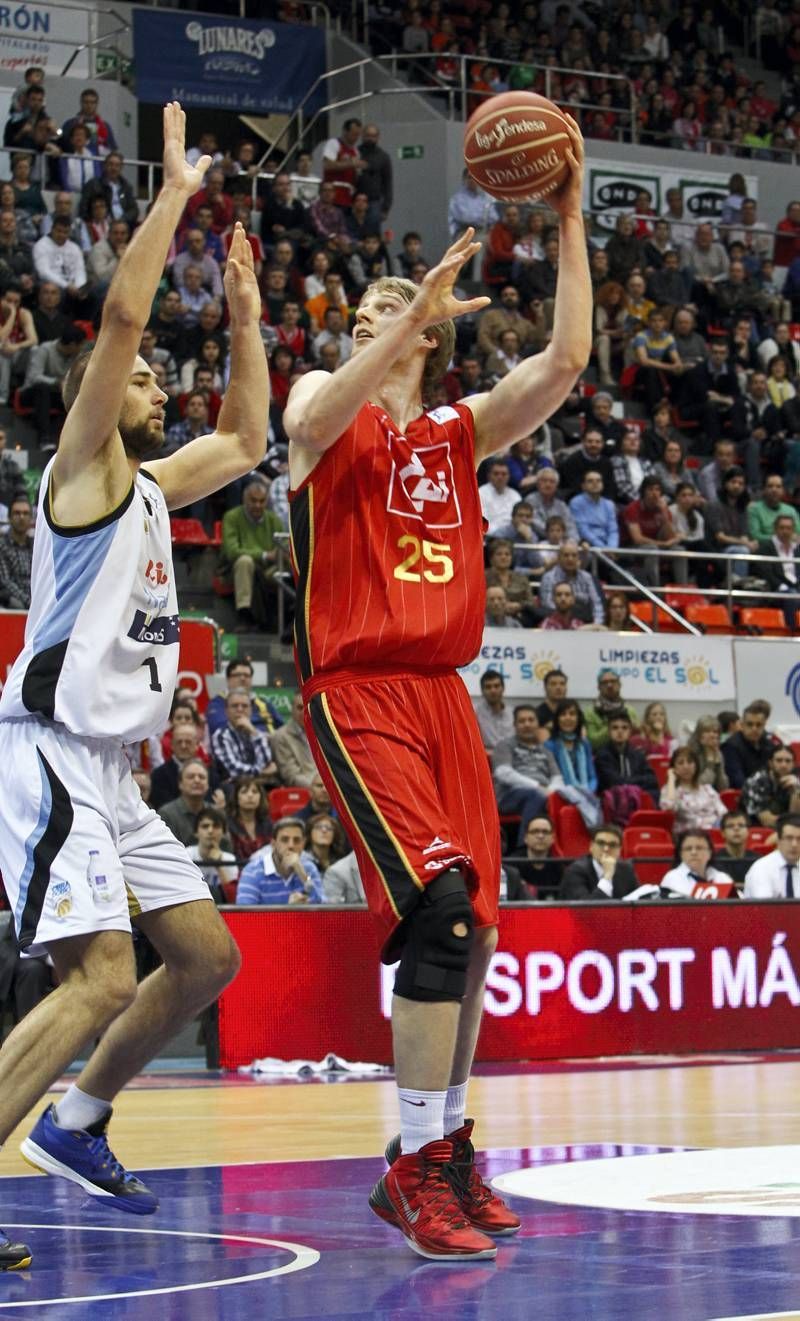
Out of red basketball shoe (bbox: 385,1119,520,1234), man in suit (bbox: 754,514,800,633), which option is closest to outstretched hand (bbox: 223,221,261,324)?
red basketball shoe (bbox: 385,1119,520,1234)

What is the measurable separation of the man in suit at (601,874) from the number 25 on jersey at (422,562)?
26.1 ft

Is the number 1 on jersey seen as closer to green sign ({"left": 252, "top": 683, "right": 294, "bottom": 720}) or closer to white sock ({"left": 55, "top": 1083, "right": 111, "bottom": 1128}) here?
white sock ({"left": 55, "top": 1083, "right": 111, "bottom": 1128})

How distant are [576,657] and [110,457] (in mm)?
11969

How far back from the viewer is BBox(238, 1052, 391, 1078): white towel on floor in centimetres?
1112

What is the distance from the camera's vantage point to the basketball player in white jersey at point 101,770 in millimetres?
4809

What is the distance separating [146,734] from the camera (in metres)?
5.10

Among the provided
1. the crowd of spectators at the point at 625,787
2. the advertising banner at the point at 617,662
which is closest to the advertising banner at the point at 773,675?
the advertising banner at the point at 617,662

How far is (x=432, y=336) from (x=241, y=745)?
9.17 metres

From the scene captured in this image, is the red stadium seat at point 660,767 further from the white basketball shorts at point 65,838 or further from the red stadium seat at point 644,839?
the white basketball shorts at point 65,838

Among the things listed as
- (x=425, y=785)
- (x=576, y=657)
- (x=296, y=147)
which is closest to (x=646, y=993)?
(x=576, y=657)

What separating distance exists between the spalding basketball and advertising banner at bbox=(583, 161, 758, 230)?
62.9 feet

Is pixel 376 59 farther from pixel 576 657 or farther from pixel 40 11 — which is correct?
pixel 576 657

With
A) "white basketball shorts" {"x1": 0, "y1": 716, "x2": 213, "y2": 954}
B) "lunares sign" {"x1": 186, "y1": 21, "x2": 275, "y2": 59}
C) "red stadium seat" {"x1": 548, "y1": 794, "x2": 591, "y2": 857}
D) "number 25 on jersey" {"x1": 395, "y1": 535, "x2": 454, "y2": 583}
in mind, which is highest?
"lunares sign" {"x1": 186, "y1": 21, "x2": 275, "y2": 59}

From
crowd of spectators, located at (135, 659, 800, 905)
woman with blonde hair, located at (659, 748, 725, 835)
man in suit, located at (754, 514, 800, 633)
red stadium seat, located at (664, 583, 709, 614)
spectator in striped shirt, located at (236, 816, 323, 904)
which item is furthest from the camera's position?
man in suit, located at (754, 514, 800, 633)
